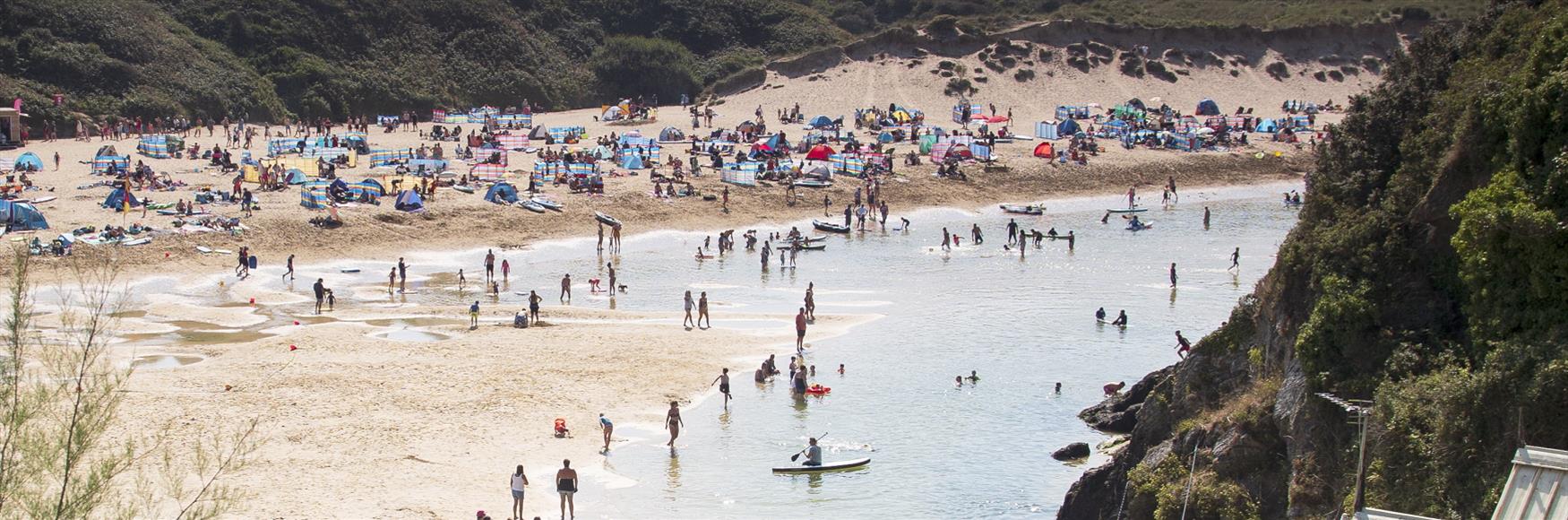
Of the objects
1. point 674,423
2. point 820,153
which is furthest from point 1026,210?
point 674,423

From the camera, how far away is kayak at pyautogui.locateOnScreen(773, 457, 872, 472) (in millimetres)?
24625

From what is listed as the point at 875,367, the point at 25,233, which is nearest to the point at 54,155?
the point at 25,233

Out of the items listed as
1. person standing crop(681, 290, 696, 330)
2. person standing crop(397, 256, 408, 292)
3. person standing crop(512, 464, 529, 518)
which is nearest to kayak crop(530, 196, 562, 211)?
person standing crop(397, 256, 408, 292)

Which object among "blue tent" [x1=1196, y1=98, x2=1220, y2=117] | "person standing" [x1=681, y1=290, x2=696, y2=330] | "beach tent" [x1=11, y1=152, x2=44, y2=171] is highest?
"blue tent" [x1=1196, y1=98, x2=1220, y2=117]

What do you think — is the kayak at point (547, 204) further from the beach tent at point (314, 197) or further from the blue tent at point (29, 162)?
the blue tent at point (29, 162)

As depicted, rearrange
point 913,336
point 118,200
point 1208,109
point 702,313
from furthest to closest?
point 1208,109, point 118,200, point 702,313, point 913,336

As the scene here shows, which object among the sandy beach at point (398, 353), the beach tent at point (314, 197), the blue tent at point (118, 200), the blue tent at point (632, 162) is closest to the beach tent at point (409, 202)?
the sandy beach at point (398, 353)

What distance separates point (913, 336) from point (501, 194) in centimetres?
1974

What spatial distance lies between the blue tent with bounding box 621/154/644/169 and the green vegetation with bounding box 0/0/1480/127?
67.5 ft

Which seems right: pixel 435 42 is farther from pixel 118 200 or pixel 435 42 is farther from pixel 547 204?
pixel 118 200

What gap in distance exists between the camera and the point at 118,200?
43.7 m

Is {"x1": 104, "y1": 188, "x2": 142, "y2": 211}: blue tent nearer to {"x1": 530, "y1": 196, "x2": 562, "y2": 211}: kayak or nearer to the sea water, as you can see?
the sea water

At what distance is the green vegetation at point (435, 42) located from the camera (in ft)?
220

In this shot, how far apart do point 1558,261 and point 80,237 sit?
1365 inches
